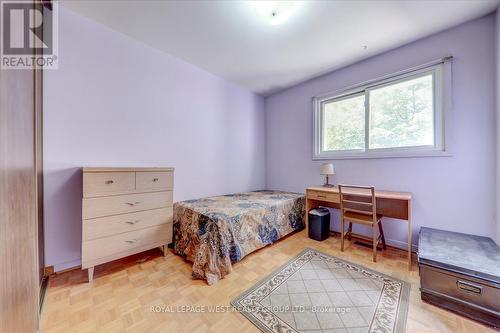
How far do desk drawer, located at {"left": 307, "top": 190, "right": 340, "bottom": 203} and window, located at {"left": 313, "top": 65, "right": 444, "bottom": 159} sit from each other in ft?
2.51

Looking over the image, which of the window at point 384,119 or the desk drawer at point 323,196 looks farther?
the desk drawer at point 323,196

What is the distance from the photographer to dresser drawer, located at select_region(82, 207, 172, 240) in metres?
1.72

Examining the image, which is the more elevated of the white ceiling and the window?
the white ceiling

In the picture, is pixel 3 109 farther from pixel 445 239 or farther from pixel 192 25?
pixel 445 239

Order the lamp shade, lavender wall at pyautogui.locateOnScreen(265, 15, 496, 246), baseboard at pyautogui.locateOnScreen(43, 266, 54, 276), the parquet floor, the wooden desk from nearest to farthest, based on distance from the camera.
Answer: the parquet floor
baseboard at pyautogui.locateOnScreen(43, 266, 54, 276)
lavender wall at pyautogui.locateOnScreen(265, 15, 496, 246)
the wooden desk
the lamp shade

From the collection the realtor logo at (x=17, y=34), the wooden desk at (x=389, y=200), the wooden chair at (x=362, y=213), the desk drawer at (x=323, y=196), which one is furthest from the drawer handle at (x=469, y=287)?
the realtor logo at (x=17, y=34)

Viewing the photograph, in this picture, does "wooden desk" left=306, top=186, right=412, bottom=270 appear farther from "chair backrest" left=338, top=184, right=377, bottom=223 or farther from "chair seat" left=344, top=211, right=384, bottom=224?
"chair seat" left=344, top=211, right=384, bottom=224

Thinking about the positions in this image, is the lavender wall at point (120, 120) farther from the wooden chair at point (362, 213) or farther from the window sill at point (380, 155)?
the wooden chair at point (362, 213)

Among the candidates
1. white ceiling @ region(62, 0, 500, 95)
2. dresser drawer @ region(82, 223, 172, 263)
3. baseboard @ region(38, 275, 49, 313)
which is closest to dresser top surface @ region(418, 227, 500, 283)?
white ceiling @ region(62, 0, 500, 95)

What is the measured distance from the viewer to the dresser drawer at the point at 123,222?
1724mm

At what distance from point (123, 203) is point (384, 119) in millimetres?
3401

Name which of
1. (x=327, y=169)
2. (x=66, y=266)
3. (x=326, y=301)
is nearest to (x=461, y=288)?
(x=326, y=301)

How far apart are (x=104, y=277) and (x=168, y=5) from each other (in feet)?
8.84

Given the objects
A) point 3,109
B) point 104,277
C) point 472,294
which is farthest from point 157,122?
point 472,294
